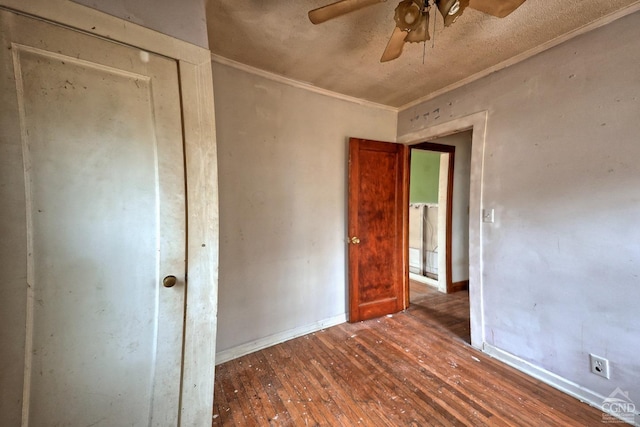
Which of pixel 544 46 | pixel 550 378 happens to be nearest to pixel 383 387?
pixel 550 378

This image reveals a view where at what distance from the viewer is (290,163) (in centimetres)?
233

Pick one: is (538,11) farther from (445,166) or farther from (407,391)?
(407,391)

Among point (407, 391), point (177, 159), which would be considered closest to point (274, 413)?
point (407, 391)

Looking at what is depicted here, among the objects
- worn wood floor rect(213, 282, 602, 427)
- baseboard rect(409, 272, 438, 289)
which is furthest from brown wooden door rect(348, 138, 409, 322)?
baseboard rect(409, 272, 438, 289)

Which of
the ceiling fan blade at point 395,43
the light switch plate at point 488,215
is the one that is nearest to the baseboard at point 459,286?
the light switch plate at point 488,215

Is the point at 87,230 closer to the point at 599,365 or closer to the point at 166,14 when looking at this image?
the point at 166,14

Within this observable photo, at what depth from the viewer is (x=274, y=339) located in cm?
228

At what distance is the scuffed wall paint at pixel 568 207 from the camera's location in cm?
146

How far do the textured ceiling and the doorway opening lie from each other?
1.25 m

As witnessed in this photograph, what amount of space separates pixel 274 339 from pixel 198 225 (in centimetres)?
153

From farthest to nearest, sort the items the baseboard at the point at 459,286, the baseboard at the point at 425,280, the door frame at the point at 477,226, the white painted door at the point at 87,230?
the baseboard at the point at 425,280
the baseboard at the point at 459,286
the door frame at the point at 477,226
the white painted door at the point at 87,230

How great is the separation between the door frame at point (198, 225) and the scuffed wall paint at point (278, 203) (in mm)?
768

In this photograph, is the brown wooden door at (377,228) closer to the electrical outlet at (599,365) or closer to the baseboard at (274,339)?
the baseboard at (274,339)

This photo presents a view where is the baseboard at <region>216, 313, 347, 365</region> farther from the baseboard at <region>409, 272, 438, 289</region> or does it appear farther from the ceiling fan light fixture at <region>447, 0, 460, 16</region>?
the ceiling fan light fixture at <region>447, 0, 460, 16</region>
